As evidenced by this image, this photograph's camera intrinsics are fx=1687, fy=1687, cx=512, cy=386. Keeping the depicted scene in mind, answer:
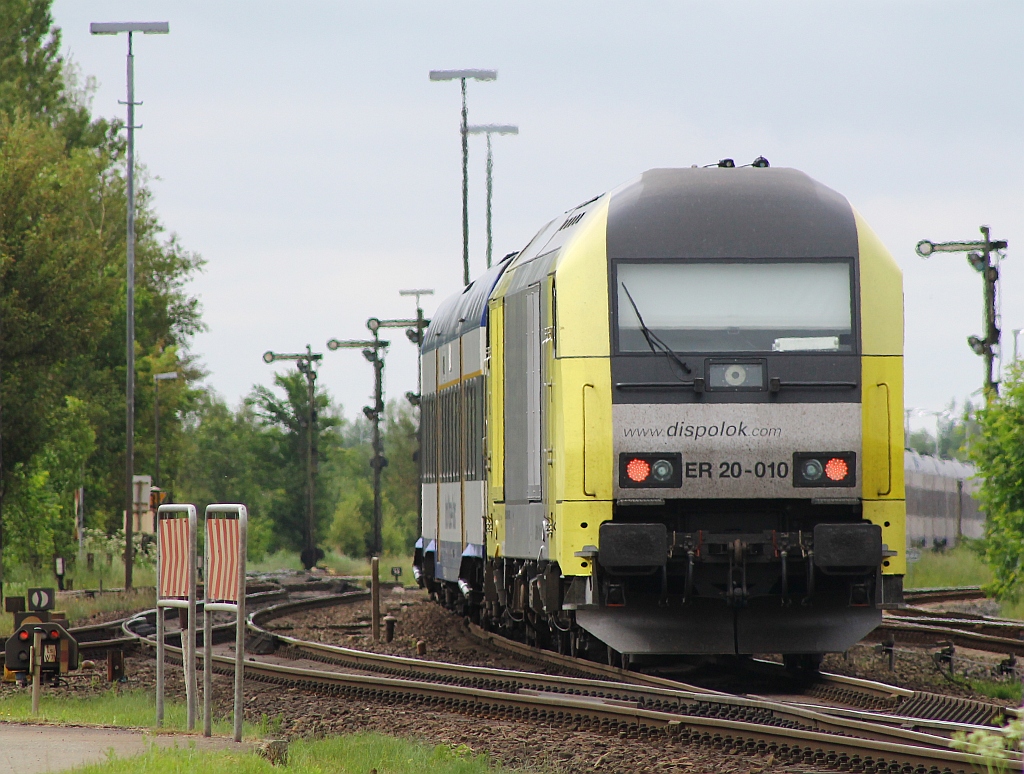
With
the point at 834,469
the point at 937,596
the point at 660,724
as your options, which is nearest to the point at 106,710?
the point at 660,724

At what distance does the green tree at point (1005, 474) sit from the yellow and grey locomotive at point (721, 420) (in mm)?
10305

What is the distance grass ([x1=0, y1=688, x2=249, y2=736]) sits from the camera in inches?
470

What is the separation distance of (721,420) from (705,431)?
150 mm

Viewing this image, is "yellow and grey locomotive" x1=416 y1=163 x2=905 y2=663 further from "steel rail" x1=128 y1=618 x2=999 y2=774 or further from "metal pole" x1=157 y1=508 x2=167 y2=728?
"metal pole" x1=157 y1=508 x2=167 y2=728

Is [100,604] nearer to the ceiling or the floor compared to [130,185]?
nearer to the floor

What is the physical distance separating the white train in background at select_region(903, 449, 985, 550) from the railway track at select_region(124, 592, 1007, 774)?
30.2 m

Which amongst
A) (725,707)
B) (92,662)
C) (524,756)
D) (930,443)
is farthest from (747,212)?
(930,443)

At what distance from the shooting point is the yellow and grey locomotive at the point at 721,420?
12.8 metres

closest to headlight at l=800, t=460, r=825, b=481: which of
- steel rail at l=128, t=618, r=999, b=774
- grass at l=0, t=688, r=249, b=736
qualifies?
steel rail at l=128, t=618, r=999, b=774

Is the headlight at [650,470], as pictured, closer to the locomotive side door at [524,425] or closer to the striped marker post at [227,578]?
the locomotive side door at [524,425]

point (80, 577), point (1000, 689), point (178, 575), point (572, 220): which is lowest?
point (80, 577)

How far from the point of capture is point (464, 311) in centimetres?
1903

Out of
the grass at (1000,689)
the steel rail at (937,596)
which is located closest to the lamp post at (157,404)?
the steel rail at (937,596)

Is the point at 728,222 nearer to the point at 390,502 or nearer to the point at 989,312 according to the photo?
the point at 989,312
